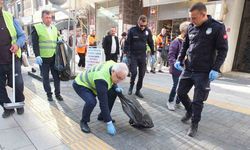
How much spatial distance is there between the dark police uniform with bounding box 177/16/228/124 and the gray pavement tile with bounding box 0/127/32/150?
2371 mm

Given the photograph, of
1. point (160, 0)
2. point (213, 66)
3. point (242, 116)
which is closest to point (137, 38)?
point (213, 66)

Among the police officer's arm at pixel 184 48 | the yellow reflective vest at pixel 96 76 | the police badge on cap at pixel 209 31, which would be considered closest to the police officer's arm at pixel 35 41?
the yellow reflective vest at pixel 96 76

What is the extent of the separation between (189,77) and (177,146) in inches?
39.3

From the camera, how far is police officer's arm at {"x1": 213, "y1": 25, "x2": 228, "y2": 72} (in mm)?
2760

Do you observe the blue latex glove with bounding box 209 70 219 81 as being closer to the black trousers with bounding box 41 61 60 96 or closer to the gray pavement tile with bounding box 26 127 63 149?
the gray pavement tile with bounding box 26 127 63 149

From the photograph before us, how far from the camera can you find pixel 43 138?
2.89 m

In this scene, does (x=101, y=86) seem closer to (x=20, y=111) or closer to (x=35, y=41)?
(x=20, y=111)

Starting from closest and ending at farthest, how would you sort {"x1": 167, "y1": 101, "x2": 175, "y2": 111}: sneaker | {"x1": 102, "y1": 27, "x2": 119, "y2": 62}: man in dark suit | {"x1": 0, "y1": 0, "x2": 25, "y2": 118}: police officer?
{"x1": 0, "y1": 0, "x2": 25, "y2": 118}: police officer
{"x1": 167, "y1": 101, "x2": 175, "y2": 111}: sneaker
{"x1": 102, "y1": 27, "x2": 119, "y2": 62}: man in dark suit

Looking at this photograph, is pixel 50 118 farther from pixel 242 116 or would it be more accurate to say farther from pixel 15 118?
pixel 242 116

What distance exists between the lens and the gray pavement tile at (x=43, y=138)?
8.93 ft

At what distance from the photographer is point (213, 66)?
2842 mm

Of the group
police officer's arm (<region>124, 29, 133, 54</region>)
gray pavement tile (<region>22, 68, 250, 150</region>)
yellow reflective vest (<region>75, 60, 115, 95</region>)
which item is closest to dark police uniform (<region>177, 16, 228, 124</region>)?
gray pavement tile (<region>22, 68, 250, 150</region>)

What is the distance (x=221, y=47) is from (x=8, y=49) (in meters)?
3.16

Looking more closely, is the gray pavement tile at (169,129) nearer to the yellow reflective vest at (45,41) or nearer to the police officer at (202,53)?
the police officer at (202,53)
